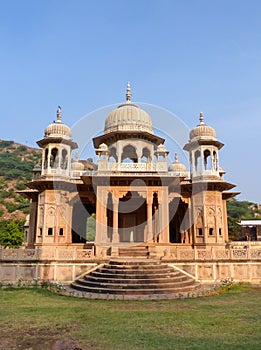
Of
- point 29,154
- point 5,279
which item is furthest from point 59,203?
point 29,154

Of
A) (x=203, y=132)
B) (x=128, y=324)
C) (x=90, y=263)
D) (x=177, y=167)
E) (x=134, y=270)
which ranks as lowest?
(x=128, y=324)

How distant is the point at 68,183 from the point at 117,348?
15.2 metres

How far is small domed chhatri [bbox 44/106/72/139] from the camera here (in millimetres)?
20891

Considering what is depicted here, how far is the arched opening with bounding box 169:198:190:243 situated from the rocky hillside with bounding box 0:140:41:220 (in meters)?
30.7

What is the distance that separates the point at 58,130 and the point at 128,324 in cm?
1600

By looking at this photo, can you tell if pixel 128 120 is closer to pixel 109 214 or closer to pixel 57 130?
pixel 57 130

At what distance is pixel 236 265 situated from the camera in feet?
49.7

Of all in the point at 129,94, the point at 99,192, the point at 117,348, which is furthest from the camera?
the point at 129,94

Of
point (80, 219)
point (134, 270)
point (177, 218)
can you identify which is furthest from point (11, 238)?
point (134, 270)

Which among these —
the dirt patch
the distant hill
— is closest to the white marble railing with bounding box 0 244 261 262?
the dirt patch

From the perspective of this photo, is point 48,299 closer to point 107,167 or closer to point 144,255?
point 144,255

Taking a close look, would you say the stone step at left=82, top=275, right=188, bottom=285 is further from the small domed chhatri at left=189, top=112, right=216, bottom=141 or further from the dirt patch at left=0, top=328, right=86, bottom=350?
the small domed chhatri at left=189, top=112, right=216, bottom=141

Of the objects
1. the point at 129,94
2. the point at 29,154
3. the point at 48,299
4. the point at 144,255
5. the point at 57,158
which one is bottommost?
the point at 48,299

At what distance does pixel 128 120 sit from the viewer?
22.3 metres
